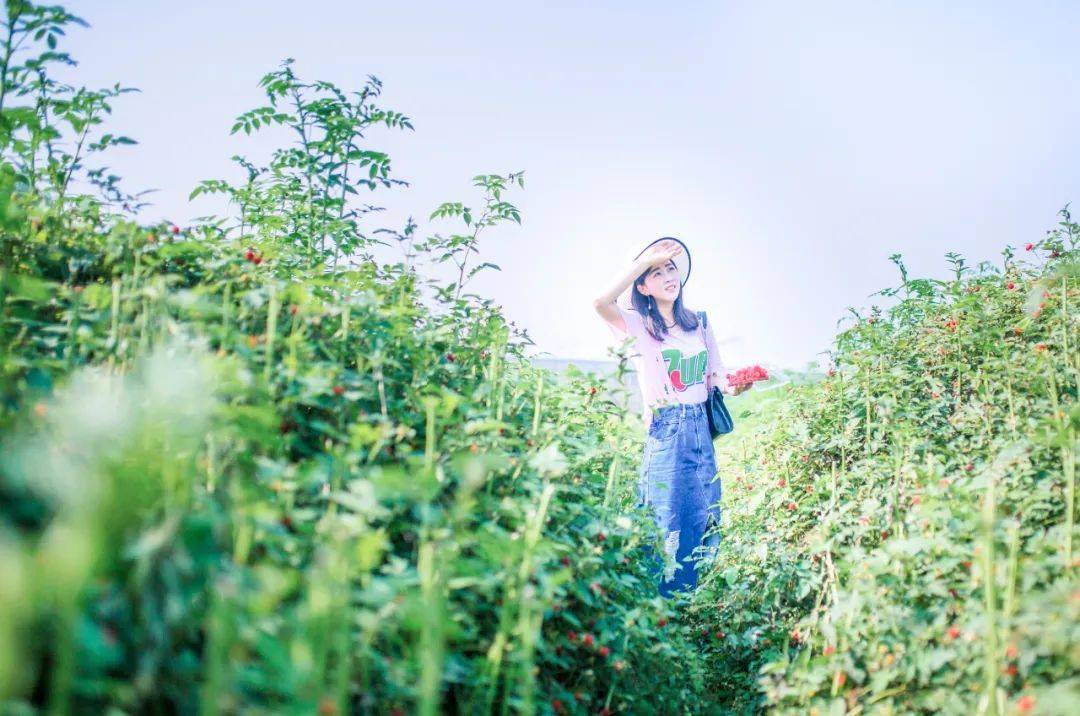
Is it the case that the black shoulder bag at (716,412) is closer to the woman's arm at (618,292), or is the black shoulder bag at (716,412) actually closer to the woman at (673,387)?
the woman at (673,387)

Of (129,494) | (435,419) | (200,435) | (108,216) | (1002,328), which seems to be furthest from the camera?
(1002,328)

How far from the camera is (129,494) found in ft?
3.56

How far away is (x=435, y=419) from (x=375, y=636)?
0.58 metres

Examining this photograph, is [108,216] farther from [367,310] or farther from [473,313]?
[473,313]

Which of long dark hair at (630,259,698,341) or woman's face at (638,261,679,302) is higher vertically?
woman's face at (638,261,679,302)

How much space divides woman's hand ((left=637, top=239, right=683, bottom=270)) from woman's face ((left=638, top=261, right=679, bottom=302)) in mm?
42

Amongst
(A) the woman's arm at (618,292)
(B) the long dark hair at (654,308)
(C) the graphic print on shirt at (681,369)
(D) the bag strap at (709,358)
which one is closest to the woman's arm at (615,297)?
(A) the woman's arm at (618,292)

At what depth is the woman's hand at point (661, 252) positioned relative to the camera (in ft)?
13.7

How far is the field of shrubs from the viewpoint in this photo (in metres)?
1.04

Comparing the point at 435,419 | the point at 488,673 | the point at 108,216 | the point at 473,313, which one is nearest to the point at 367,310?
the point at 435,419

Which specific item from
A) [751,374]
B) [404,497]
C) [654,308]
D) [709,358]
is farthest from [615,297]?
[404,497]

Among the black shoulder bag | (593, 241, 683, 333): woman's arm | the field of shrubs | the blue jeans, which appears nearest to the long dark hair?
(593, 241, 683, 333): woman's arm

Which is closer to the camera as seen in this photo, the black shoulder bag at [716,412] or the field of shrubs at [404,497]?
the field of shrubs at [404,497]

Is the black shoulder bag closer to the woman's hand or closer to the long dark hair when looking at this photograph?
the long dark hair
